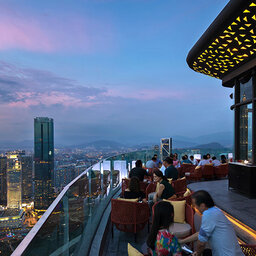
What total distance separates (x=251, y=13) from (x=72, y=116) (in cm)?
9759

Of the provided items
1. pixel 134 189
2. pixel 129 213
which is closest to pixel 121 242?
pixel 129 213

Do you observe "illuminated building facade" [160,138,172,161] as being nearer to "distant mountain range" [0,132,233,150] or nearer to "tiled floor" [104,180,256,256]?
"distant mountain range" [0,132,233,150]

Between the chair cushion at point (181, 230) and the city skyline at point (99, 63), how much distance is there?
302 inches

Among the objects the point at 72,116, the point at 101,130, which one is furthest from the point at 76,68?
the point at 101,130

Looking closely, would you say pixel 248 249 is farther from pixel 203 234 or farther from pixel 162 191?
pixel 162 191

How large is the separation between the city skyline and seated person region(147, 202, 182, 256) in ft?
28.2

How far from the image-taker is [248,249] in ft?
6.60

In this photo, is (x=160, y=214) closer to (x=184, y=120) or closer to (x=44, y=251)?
(x=44, y=251)

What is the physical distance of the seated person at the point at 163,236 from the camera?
1740mm

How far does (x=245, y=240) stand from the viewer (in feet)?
11.5

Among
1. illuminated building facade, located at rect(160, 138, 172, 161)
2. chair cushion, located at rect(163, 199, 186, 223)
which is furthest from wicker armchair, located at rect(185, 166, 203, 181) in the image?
illuminated building facade, located at rect(160, 138, 172, 161)

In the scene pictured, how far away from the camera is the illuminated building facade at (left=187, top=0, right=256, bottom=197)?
420 cm

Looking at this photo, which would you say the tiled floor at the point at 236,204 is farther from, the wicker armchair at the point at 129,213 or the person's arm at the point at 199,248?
the person's arm at the point at 199,248

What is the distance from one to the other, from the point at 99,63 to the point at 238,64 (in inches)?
2573
